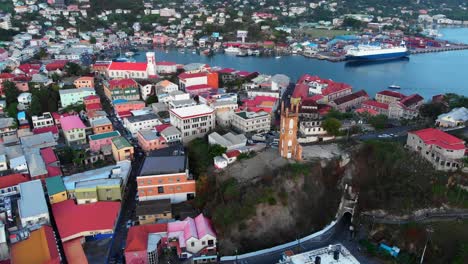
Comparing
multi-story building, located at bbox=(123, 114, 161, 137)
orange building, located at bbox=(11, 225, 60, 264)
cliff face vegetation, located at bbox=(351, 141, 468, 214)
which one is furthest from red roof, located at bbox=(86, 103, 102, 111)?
cliff face vegetation, located at bbox=(351, 141, 468, 214)

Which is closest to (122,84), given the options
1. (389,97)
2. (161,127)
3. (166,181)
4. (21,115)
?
(21,115)

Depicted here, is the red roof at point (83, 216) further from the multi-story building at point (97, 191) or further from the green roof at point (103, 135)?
the green roof at point (103, 135)

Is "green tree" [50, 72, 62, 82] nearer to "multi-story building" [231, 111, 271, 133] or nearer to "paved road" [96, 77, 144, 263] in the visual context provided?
"paved road" [96, 77, 144, 263]

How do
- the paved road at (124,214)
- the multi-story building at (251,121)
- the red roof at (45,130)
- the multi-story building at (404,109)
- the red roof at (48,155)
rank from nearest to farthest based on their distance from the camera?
the paved road at (124,214)
the red roof at (48,155)
the multi-story building at (251,121)
the red roof at (45,130)
the multi-story building at (404,109)

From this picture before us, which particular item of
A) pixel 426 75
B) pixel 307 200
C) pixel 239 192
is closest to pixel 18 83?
pixel 239 192

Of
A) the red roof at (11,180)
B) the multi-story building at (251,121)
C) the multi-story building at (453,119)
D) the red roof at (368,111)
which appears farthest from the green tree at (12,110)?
the multi-story building at (453,119)
